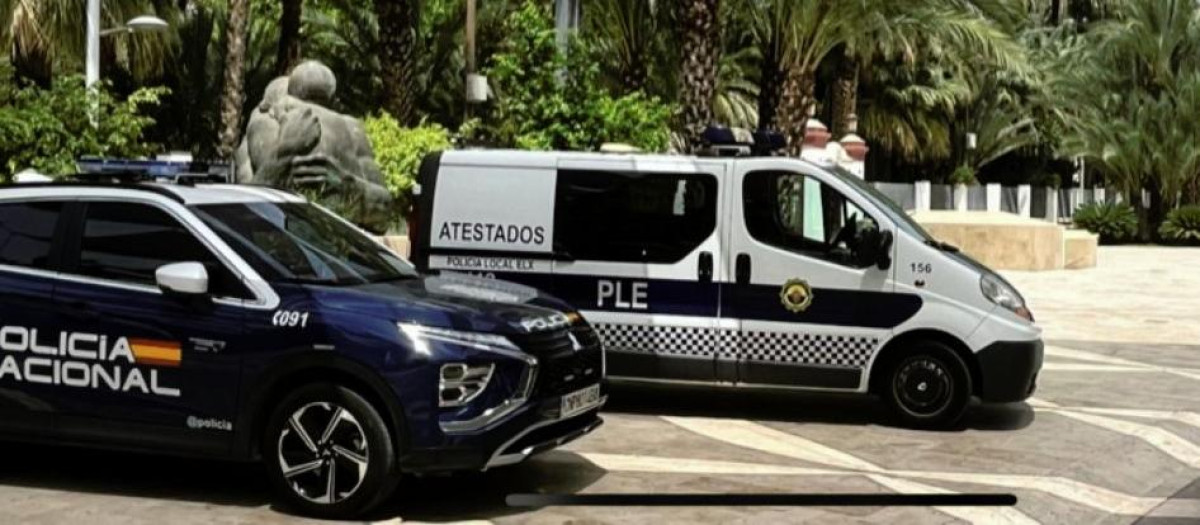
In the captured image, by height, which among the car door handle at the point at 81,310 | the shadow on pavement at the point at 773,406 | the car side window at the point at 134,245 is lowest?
the shadow on pavement at the point at 773,406

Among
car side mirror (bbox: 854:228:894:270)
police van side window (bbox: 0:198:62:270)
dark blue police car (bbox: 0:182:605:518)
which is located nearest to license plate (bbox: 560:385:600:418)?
dark blue police car (bbox: 0:182:605:518)

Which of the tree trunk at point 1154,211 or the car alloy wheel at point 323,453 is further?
the tree trunk at point 1154,211

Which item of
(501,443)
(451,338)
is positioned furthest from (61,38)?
(501,443)

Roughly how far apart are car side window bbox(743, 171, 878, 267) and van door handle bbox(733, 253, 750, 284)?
0.15 meters

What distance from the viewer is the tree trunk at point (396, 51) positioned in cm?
2734

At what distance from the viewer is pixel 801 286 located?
1008cm

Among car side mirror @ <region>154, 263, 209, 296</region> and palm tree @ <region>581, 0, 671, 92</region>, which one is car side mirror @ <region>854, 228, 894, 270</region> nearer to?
car side mirror @ <region>154, 263, 209, 296</region>

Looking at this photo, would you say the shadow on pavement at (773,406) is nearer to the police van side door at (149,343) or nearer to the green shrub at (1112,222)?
the police van side door at (149,343)

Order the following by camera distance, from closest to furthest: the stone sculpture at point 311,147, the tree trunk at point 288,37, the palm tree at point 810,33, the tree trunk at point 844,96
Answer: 1. the stone sculpture at point 311,147
2. the palm tree at point 810,33
3. the tree trunk at point 288,37
4. the tree trunk at point 844,96

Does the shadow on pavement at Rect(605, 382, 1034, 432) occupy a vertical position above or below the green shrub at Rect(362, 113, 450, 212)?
below

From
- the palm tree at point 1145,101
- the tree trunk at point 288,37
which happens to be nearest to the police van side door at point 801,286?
the tree trunk at point 288,37

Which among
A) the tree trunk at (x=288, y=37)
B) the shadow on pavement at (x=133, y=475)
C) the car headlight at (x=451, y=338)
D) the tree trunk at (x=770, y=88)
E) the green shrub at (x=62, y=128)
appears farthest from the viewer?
the tree trunk at (x=288, y=37)

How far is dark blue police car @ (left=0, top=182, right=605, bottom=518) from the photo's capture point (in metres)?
6.82

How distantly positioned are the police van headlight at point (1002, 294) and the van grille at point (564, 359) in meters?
3.46
